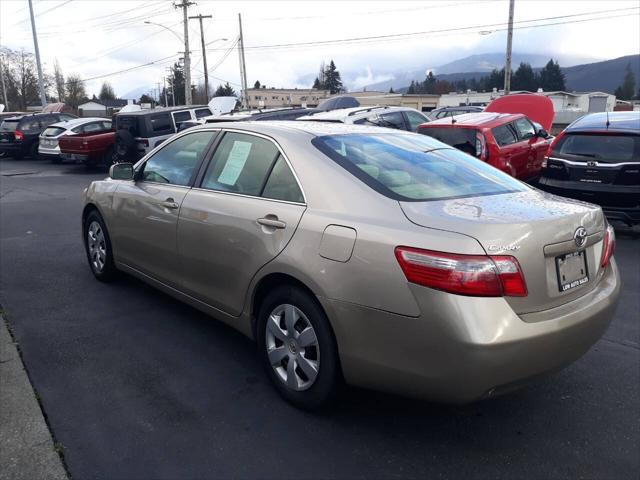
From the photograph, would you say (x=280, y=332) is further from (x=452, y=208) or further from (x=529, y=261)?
(x=529, y=261)

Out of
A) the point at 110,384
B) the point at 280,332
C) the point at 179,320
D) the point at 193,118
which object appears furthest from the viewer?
the point at 193,118

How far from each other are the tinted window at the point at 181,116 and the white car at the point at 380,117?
5.48 m

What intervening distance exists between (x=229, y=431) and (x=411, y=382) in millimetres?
1075

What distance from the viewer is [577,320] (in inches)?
109

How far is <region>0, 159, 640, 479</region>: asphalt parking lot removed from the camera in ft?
9.08

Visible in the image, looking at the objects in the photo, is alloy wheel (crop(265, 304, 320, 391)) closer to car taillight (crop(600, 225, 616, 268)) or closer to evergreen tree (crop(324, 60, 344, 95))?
car taillight (crop(600, 225, 616, 268))

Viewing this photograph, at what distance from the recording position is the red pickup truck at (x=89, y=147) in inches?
645

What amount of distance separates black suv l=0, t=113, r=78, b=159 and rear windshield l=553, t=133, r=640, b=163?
60.8 ft

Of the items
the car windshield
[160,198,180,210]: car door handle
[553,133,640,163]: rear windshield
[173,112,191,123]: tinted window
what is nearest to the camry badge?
the car windshield

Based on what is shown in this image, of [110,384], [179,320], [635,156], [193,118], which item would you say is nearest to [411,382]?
[110,384]

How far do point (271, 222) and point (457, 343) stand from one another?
133 cm

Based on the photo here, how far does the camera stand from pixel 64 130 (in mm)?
18109

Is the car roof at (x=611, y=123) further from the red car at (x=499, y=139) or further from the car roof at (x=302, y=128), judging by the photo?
the car roof at (x=302, y=128)

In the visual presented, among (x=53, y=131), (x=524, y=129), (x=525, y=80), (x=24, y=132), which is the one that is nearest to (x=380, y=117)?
(x=524, y=129)
